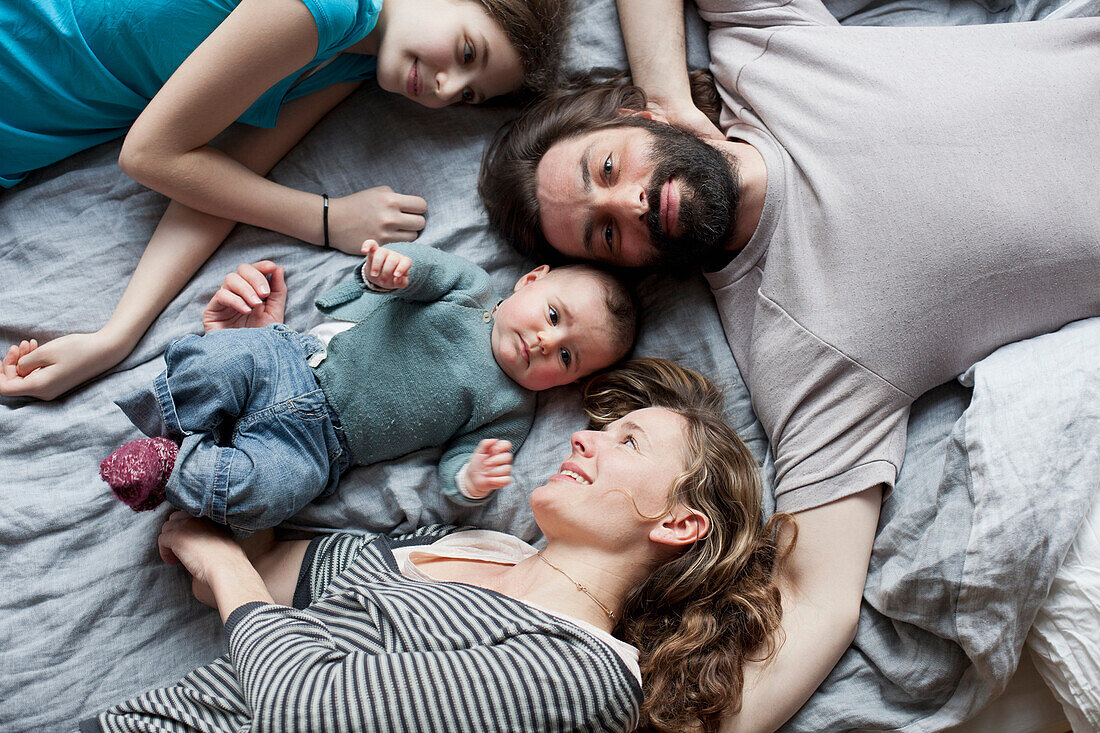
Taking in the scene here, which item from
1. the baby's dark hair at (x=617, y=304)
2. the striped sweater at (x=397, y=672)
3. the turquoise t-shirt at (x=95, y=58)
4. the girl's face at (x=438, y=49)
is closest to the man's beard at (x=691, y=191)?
the baby's dark hair at (x=617, y=304)

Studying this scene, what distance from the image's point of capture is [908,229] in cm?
135

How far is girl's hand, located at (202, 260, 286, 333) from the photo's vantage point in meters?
1.46

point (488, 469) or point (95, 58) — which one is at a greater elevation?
point (95, 58)

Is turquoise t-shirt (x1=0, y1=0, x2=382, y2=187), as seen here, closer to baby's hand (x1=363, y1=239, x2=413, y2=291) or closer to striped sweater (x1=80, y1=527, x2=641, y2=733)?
A: baby's hand (x1=363, y1=239, x2=413, y2=291)

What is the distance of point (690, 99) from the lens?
162 cm

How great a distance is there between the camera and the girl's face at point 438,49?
1451mm

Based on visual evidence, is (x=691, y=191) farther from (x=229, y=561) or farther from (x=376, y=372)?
(x=229, y=561)

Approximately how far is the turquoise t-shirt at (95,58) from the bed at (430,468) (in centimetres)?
10

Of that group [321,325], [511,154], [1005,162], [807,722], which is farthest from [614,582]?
[1005,162]

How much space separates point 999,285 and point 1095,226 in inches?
7.4

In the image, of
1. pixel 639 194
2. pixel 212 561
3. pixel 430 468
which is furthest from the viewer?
pixel 430 468

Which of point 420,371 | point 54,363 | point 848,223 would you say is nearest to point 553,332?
point 420,371

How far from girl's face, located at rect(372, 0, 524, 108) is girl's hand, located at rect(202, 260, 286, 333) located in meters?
0.47

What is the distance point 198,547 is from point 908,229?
1.45m
